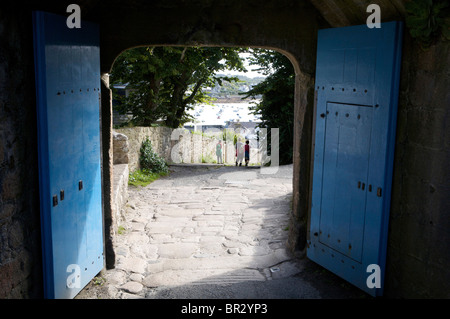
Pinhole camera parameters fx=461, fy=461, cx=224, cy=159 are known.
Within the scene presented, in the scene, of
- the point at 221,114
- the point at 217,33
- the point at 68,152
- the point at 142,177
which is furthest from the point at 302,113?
the point at 221,114

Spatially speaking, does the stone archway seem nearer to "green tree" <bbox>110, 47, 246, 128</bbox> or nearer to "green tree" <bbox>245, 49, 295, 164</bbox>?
"green tree" <bbox>110, 47, 246, 128</bbox>

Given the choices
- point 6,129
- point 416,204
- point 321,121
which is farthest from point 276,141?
point 6,129

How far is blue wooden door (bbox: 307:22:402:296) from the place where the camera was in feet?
14.0

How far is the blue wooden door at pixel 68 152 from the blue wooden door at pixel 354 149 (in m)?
2.48

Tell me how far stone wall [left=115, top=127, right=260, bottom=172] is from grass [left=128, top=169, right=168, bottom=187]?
0.19 metres

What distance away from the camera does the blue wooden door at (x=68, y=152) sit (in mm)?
3773

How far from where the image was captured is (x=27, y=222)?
12.2 ft

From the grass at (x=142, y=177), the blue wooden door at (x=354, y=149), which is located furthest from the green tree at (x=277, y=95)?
the blue wooden door at (x=354, y=149)

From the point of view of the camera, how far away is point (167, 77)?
16.3 m

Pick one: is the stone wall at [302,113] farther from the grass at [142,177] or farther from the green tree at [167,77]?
the green tree at [167,77]

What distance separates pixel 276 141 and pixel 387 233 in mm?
10864

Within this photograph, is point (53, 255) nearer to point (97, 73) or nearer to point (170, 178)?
point (97, 73)

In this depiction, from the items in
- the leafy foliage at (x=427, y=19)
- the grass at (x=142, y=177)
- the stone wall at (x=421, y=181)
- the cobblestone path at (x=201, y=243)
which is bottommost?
the cobblestone path at (x=201, y=243)

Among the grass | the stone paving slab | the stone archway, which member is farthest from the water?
the stone archway
